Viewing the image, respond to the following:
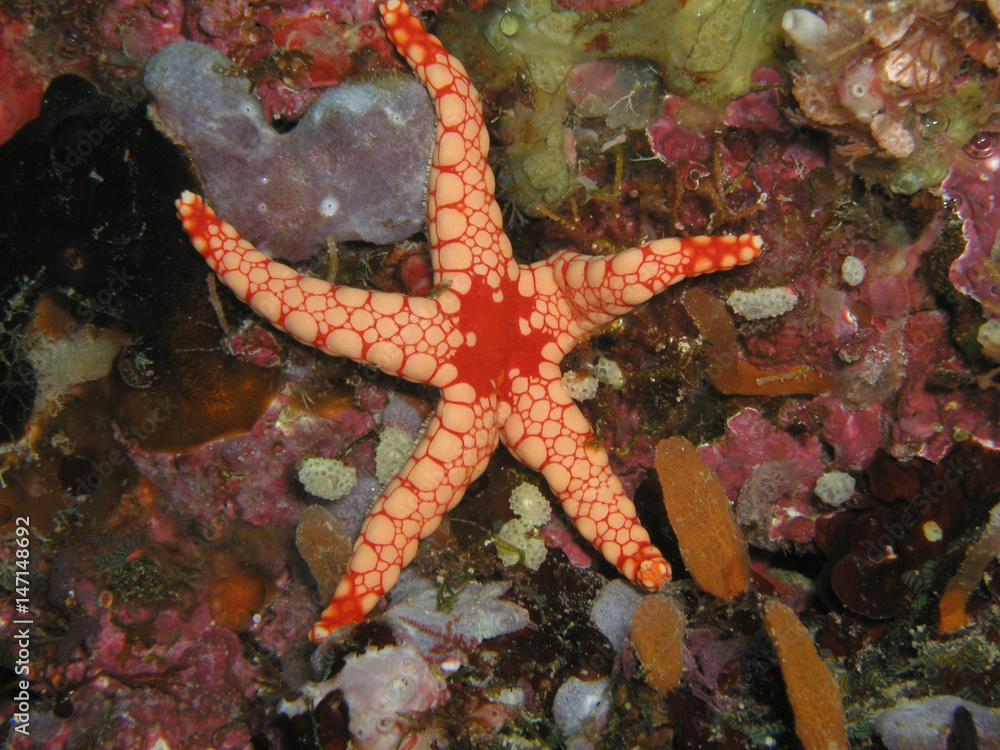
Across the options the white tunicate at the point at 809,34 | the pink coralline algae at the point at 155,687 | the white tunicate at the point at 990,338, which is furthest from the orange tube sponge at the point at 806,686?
the pink coralline algae at the point at 155,687

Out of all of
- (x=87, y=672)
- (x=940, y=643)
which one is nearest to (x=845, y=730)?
(x=940, y=643)

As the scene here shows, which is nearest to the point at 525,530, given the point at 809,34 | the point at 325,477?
the point at 325,477

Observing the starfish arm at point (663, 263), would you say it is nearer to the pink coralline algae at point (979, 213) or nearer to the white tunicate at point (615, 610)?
the pink coralline algae at point (979, 213)

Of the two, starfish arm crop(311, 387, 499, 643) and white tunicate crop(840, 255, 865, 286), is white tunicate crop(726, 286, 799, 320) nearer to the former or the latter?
white tunicate crop(840, 255, 865, 286)

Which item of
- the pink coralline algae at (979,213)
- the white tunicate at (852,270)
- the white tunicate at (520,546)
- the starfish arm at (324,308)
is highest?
the pink coralline algae at (979,213)

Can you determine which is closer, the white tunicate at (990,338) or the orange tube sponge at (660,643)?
the orange tube sponge at (660,643)

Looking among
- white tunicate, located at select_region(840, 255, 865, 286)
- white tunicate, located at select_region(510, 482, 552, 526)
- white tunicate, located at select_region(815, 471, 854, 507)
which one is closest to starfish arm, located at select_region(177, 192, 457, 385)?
white tunicate, located at select_region(510, 482, 552, 526)
